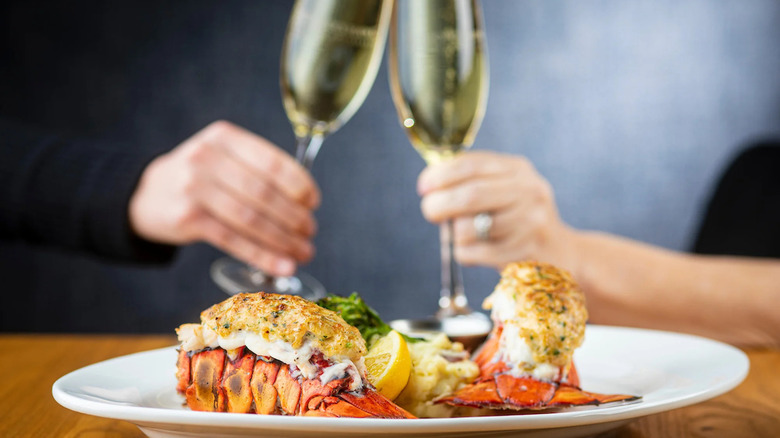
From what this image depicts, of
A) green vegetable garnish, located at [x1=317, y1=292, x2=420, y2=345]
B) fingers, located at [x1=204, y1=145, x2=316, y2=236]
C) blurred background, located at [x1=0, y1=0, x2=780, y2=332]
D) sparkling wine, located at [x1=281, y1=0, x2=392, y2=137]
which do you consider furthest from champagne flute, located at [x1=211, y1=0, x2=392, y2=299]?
blurred background, located at [x1=0, y1=0, x2=780, y2=332]

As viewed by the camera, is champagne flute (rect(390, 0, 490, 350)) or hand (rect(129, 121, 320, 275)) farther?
hand (rect(129, 121, 320, 275))

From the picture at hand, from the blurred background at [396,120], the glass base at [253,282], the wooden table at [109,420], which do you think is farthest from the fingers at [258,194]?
the blurred background at [396,120]

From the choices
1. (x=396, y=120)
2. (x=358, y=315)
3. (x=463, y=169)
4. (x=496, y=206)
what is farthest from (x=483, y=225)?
(x=396, y=120)

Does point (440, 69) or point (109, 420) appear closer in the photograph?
point (109, 420)

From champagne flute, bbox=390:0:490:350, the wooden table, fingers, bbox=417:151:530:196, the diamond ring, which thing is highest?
champagne flute, bbox=390:0:490:350

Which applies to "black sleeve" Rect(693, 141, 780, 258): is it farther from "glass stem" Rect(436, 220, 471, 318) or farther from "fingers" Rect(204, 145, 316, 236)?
"glass stem" Rect(436, 220, 471, 318)

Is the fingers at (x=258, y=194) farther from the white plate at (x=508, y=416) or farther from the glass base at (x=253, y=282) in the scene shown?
the white plate at (x=508, y=416)

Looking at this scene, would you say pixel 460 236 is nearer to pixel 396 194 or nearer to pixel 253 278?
pixel 253 278

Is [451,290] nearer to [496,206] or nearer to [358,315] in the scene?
[358,315]
